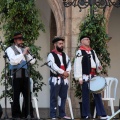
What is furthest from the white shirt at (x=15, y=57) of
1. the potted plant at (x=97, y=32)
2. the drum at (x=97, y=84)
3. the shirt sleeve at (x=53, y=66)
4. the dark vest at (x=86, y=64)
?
the potted plant at (x=97, y=32)

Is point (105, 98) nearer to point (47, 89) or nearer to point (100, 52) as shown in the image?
point (100, 52)

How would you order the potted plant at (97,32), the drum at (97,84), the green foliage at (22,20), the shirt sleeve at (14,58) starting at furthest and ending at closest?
the green foliage at (22,20), the potted plant at (97,32), the drum at (97,84), the shirt sleeve at (14,58)

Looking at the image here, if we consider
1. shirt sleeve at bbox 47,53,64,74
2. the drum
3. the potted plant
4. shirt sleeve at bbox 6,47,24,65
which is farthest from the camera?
the potted plant

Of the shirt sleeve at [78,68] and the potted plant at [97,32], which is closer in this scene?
the shirt sleeve at [78,68]

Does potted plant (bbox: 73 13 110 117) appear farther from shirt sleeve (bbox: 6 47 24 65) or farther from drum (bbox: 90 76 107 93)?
shirt sleeve (bbox: 6 47 24 65)

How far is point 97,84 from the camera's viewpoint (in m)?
12.2

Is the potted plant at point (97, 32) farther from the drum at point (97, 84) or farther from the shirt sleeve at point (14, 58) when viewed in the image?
the shirt sleeve at point (14, 58)

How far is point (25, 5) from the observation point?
14203mm

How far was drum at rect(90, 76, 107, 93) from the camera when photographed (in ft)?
40.1

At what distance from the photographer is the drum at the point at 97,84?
40.1 ft

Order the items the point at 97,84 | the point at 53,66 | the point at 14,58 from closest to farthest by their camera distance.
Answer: the point at 14,58 < the point at 97,84 < the point at 53,66

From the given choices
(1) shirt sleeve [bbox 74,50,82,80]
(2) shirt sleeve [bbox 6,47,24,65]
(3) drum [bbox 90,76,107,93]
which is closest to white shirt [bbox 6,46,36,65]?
(2) shirt sleeve [bbox 6,47,24,65]

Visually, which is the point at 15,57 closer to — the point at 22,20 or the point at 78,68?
the point at 78,68

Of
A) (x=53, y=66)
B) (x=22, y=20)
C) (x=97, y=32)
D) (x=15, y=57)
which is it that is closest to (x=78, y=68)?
(x=53, y=66)
